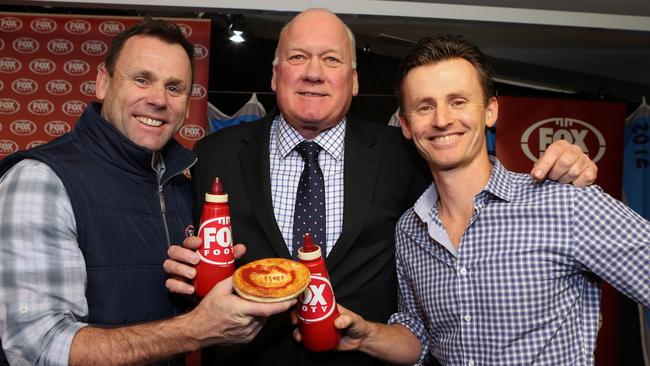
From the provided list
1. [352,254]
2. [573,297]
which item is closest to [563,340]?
[573,297]

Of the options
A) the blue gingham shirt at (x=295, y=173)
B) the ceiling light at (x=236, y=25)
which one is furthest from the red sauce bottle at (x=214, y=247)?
the ceiling light at (x=236, y=25)

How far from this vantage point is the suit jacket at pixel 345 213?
1887 millimetres

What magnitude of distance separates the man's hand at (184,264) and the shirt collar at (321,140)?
2.08 ft

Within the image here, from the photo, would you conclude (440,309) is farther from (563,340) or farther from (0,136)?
(0,136)

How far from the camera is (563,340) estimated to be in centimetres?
166

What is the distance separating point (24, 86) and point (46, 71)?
0.19 metres

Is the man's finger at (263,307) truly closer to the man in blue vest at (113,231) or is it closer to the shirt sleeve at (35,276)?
the man in blue vest at (113,231)

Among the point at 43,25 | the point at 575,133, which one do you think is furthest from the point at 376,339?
the point at 575,133

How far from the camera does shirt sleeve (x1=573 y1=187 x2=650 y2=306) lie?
1.57 m

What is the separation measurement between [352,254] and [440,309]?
35 centimetres

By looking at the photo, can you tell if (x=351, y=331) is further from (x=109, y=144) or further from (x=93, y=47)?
(x=93, y=47)

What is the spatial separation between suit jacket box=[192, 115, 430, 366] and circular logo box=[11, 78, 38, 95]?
97.8 inches

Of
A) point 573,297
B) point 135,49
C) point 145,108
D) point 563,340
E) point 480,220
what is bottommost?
point 563,340

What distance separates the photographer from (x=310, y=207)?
1.95m
